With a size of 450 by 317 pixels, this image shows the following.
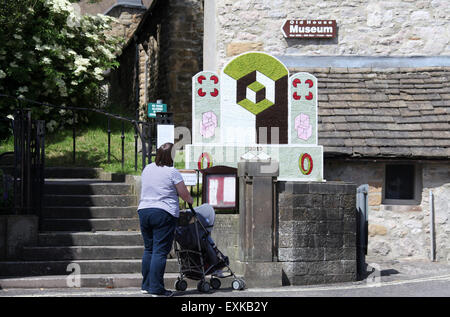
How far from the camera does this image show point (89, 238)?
10086 millimetres

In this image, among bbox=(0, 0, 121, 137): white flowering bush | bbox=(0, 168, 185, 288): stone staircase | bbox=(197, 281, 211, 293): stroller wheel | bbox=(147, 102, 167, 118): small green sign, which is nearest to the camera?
bbox=(197, 281, 211, 293): stroller wheel

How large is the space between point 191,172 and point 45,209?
86.8 inches

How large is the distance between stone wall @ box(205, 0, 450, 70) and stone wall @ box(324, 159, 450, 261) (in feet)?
10.0

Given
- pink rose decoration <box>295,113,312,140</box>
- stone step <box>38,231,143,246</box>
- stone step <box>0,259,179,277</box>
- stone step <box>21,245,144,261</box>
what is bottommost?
stone step <box>0,259,179,277</box>

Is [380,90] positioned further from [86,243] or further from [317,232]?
[86,243]

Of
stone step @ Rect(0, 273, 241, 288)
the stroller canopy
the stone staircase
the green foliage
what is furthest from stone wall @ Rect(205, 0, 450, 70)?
stone step @ Rect(0, 273, 241, 288)

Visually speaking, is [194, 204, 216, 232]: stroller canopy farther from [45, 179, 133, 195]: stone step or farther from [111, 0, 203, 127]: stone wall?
[111, 0, 203, 127]: stone wall

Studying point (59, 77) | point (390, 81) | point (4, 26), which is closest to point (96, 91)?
point (59, 77)

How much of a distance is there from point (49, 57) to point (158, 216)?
35.1 ft

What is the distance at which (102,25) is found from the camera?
20.0m

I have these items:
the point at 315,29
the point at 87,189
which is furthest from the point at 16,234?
the point at 315,29

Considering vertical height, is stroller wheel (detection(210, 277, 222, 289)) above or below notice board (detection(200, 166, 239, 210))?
below

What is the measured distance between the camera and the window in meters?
13.5
